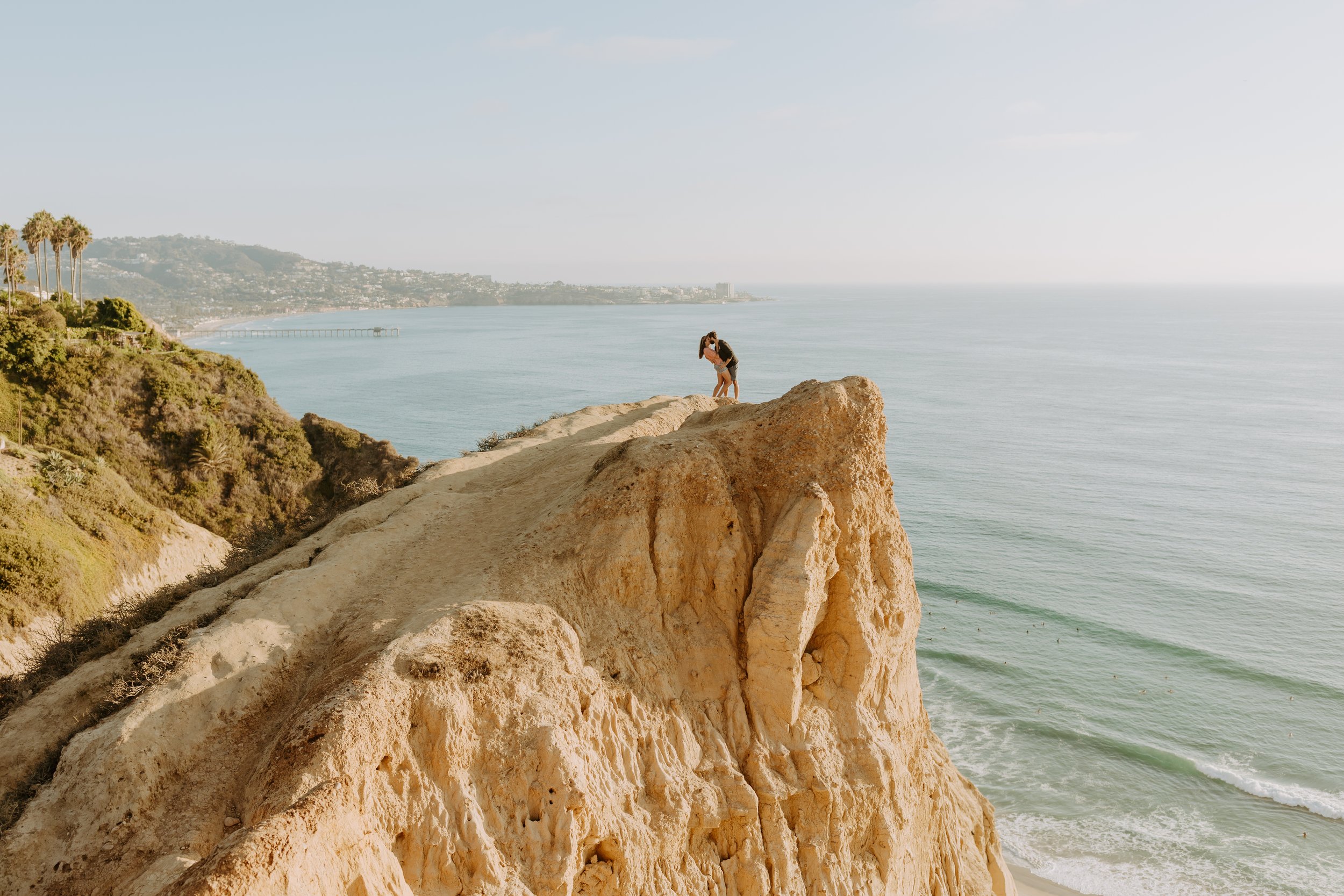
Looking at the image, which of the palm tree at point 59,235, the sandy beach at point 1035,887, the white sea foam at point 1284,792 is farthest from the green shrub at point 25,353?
the white sea foam at point 1284,792

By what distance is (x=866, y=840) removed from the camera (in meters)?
15.1

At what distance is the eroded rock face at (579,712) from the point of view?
35.3 ft

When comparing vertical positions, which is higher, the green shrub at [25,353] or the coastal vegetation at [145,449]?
the green shrub at [25,353]

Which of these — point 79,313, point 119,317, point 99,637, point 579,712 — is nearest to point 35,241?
point 79,313

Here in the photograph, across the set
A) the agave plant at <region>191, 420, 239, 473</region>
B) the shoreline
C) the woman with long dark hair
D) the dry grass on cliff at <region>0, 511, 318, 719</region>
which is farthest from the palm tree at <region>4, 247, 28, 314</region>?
the shoreline

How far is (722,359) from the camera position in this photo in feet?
84.4

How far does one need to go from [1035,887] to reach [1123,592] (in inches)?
1080

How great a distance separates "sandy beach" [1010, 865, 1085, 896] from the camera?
1096 inches

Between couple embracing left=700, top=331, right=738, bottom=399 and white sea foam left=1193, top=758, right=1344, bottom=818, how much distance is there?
26238 mm

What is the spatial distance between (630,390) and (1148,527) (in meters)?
67.2

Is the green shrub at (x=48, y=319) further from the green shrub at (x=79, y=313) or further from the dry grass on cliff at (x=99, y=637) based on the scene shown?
the dry grass on cliff at (x=99, y=637)

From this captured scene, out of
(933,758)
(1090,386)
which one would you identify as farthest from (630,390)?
(933,758)

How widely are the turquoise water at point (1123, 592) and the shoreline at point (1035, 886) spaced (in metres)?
0.37

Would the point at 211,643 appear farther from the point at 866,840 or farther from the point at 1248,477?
the point at 1248,477
